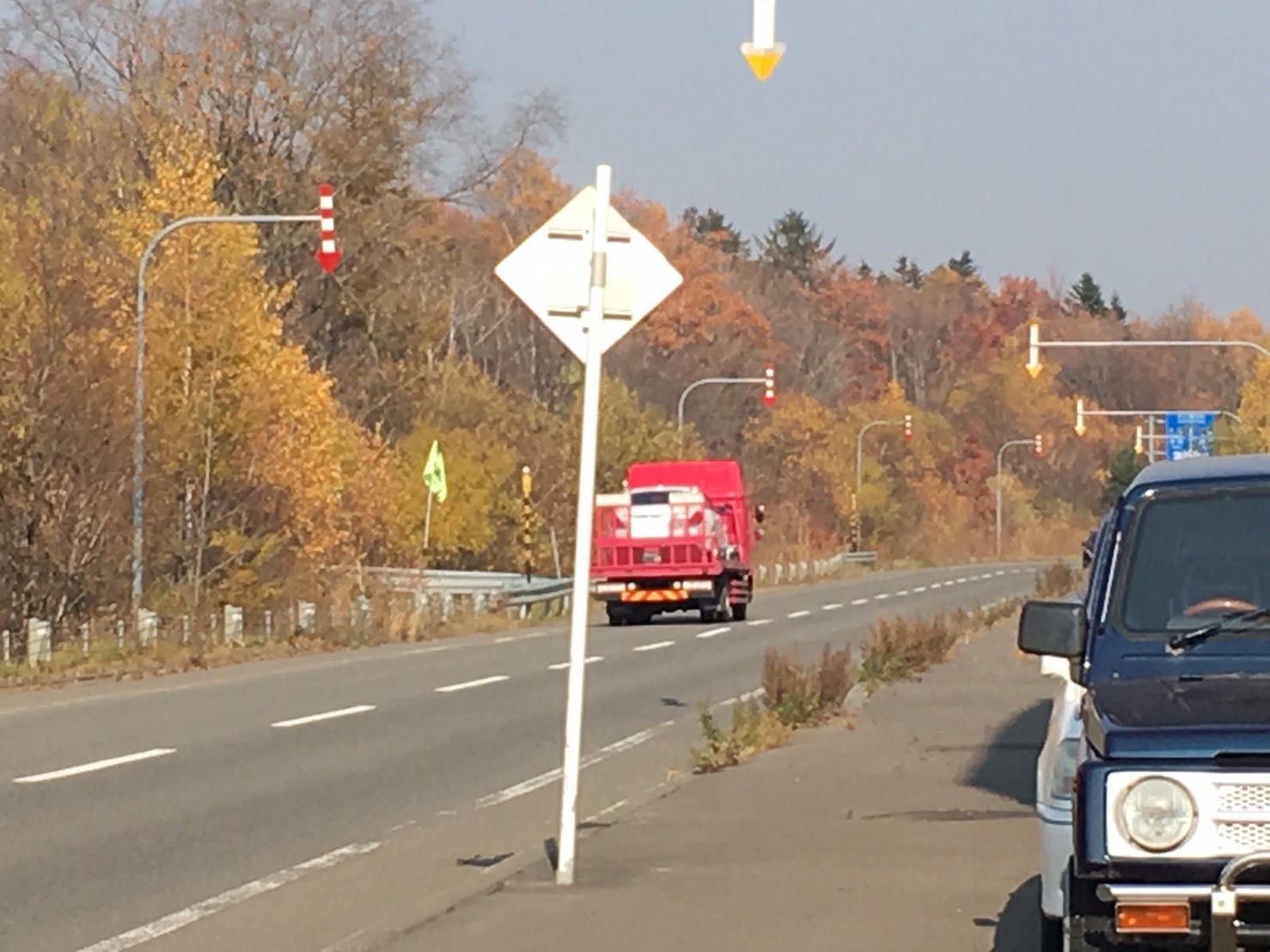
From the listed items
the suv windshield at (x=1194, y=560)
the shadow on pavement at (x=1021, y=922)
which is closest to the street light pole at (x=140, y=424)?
the shadow on pavement at (x=1021, y=922)

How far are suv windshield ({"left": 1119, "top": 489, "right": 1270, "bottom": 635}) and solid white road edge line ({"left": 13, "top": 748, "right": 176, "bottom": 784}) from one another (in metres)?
9.13

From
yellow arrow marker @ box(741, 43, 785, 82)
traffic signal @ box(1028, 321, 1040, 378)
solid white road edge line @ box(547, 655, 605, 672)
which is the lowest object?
solid white road edge line @ box(547, 655, 605, 672)

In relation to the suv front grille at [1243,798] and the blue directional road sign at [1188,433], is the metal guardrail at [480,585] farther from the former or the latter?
the blue directional road sign at [1188,433]

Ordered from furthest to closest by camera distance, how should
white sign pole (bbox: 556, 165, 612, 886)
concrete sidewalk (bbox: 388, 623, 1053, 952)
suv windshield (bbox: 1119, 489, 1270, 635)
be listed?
white sign pole (bbox: 556, 165, 612, 886) < concrete sidewalk (bbox: 388, 623, 1053, 952) < suv windshield (bbox: 1119, 489, 1270, 635)

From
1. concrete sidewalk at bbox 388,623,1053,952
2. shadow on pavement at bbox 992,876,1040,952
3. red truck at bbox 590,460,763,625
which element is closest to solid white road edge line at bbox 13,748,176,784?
concrete sidewalk at bbox 388,623,1053,952

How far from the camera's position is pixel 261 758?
1666 centimetres

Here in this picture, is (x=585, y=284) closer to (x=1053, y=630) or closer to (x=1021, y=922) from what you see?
(x=1021, y=922)

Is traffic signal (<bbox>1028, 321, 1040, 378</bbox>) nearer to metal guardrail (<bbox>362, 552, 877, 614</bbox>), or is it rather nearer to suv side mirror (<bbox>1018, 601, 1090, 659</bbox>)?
metal guardrail (<bbox>362, 552, 877, 614</bbox>)

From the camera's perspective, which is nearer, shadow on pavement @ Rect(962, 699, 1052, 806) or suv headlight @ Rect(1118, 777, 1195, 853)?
suv headlight @ Rect(1118, 777, 1195, 853)

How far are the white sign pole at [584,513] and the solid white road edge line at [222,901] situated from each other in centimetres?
149

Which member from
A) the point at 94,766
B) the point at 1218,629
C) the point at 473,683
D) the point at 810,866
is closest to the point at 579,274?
the point at 810,866

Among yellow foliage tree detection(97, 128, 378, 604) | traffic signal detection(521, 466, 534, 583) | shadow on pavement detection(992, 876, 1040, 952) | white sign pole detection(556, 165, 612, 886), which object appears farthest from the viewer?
traffic signal detection(521, 466, 534, 583)

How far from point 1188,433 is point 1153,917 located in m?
83.1

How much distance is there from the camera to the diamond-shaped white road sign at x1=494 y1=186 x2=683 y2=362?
33.9 ft
